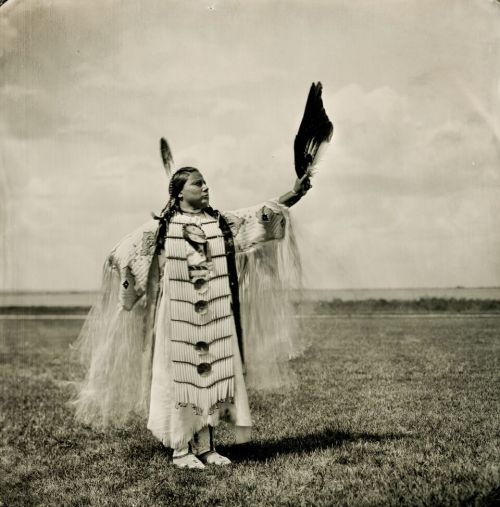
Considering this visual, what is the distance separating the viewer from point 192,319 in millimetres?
3898

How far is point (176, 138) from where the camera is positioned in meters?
5.09

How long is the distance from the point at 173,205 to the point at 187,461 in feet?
5.31

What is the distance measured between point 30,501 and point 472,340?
4.52 metres

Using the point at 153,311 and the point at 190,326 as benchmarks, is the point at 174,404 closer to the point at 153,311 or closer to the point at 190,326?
the point at 190,326

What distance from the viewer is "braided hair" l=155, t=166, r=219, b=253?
3975 millimetres

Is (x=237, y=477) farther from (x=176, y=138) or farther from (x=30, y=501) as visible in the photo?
(x=176, y=138)

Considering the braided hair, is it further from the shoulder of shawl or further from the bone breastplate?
the bone breastplate

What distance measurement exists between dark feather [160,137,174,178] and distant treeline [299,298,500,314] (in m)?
1.33

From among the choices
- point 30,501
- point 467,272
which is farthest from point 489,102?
point 30,501

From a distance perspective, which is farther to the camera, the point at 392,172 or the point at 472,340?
the point at 472,340

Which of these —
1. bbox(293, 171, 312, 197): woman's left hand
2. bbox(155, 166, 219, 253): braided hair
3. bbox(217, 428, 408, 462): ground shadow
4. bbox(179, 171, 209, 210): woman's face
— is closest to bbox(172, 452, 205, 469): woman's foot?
bbox(217, 428, 408, 462): ground shadow

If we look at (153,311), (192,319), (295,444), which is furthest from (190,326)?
(295,444)

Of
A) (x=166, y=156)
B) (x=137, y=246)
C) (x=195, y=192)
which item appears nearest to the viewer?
(x=195, y=192)

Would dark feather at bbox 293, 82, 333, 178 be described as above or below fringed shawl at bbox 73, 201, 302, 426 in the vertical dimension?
above
